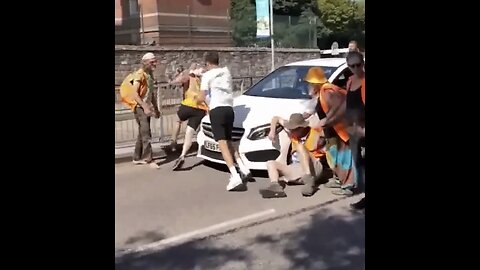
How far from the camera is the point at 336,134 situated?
5188 mm

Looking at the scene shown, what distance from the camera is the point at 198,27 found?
12.4 meters

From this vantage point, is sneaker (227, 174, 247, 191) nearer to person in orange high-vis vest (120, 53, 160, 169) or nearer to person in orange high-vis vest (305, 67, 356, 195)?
person in orange high-vis vest (305, 67, 356, 195)

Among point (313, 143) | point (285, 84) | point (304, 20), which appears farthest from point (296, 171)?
point (304, 20)

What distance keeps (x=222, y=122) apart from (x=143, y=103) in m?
1.41

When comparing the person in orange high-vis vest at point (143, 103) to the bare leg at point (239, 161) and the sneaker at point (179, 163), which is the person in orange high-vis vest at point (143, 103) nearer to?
the sneaker at point (179, 163)

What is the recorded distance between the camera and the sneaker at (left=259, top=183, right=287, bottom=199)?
535 cm

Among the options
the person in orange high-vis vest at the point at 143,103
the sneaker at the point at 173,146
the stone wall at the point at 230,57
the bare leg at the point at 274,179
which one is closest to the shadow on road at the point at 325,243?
the bare leg at the point at 274,179

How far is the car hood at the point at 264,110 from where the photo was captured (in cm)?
579

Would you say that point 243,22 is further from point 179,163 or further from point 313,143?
point 313,143
